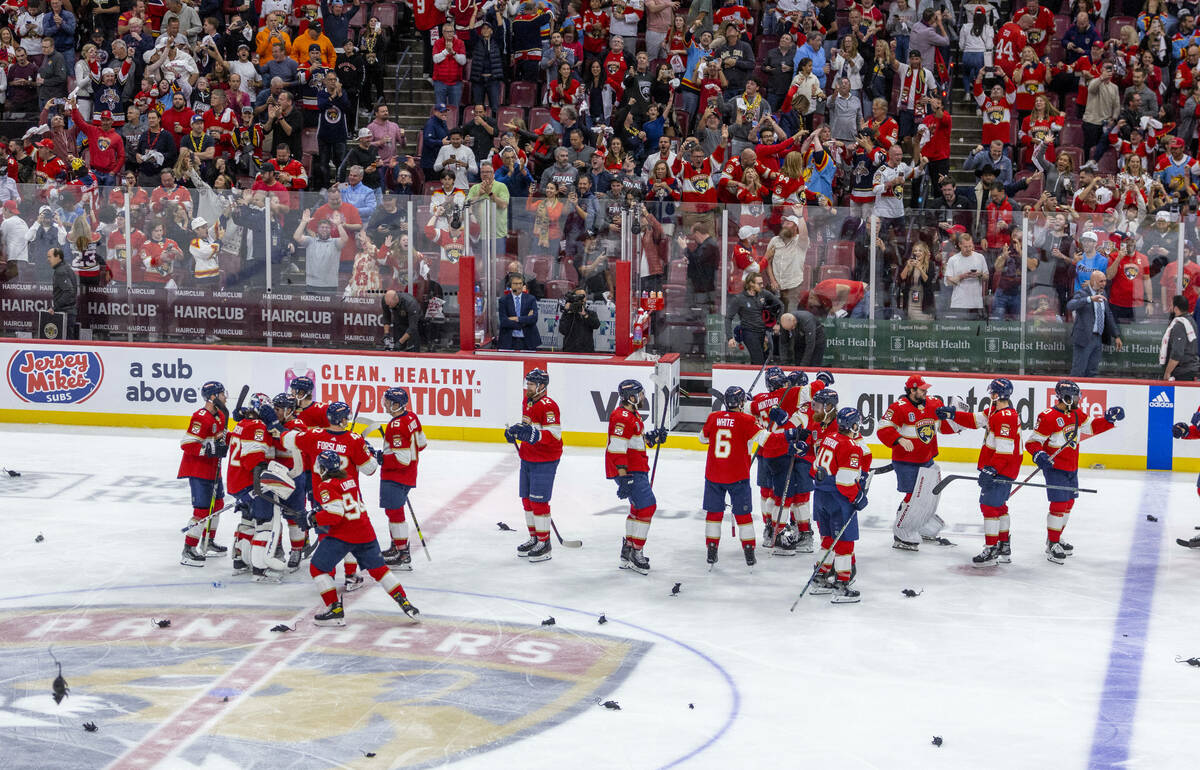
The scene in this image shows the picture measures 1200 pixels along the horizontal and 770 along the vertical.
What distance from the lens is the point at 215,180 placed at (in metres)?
18.8

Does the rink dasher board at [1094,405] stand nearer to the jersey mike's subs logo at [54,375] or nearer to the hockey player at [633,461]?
the hockey player at [633,461]

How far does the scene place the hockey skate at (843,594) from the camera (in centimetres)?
1116

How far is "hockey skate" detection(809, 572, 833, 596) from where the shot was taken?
11.4 m

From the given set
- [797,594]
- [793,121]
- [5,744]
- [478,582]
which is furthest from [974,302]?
[5,744]

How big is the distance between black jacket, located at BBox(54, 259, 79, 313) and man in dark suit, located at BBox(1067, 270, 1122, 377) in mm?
10583

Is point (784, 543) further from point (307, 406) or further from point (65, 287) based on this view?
point (65, 287)

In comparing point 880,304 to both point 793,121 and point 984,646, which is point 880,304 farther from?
point 984,646

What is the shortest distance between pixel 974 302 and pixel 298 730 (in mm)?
9371

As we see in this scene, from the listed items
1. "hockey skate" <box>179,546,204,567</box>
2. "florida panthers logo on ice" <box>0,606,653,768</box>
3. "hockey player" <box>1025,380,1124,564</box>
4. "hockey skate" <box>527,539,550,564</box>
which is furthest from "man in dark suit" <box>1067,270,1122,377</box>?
"hockey skate" <box>179,546,204,567</box>

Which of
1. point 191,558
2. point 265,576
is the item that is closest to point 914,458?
point 265,576

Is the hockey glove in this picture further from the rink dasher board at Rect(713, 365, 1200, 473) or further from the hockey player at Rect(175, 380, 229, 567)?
the rink dasher board at Rect(713, 365, 1200, 473)

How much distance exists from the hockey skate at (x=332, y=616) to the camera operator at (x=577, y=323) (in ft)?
21.6

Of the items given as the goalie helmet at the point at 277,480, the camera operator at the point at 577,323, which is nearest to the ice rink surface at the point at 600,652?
the goalie helmet at the point at 277,480

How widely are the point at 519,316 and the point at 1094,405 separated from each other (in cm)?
588
